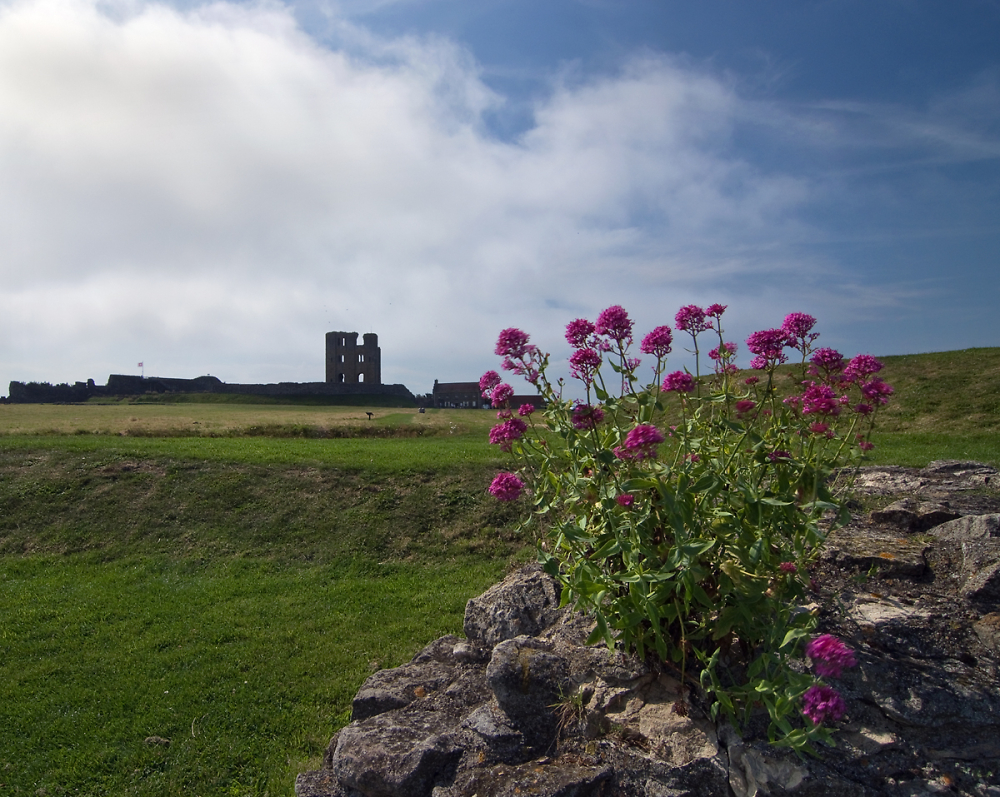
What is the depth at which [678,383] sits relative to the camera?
380 cm

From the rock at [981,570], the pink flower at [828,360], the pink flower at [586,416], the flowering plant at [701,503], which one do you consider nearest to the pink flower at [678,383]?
the flowering plant at [701,503]

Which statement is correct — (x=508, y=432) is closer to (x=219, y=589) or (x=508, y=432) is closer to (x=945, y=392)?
(x=219, y=589)

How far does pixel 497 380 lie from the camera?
13.9 ft

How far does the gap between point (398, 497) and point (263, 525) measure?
263 cm

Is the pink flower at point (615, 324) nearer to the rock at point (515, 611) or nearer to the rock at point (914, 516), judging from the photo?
the rock at point (515, 611)

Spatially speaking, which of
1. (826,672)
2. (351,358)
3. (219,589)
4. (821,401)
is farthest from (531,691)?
(351,358)

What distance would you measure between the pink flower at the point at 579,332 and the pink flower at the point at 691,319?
563 mm

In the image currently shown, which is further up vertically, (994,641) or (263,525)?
(994,641)

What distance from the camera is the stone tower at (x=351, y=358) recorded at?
310 ft

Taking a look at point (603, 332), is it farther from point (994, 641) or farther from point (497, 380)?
point (994, 641)

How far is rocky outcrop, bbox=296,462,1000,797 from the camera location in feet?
10.9

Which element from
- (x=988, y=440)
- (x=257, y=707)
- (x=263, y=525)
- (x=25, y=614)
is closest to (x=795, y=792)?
(x=257, y=707)

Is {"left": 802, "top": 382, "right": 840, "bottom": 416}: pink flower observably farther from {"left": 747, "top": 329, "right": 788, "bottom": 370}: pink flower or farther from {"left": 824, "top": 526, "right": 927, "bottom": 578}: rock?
{"left": 824, "top": 526, "right": 927, "bottom": 578}: rock

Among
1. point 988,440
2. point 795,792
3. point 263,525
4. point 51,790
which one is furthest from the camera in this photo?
point 988,440
